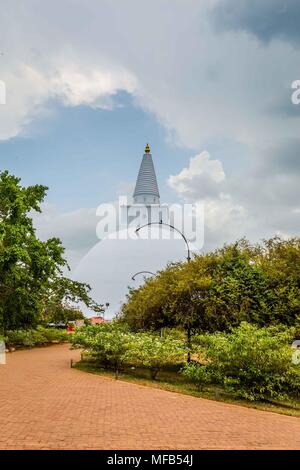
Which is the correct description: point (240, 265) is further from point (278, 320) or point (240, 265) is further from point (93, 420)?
point (93, 420)

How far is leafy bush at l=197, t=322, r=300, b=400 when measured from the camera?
1255cm

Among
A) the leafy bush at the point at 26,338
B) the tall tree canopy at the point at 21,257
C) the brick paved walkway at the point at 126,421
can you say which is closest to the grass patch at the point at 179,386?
the brick paved walkway at the point at 126,421

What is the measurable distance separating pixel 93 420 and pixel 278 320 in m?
9.73

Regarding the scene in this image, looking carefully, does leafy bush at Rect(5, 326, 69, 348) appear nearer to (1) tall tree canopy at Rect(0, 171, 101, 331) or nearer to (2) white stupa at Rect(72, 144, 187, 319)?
(1) tall tree canopy at Rect(0, 171, 101, 331)

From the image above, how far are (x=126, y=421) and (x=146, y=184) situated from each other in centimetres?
9075

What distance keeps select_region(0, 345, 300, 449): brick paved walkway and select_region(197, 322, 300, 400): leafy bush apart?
1159mm

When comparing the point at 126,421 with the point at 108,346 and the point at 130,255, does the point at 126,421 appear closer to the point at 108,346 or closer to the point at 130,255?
the point at 108,346

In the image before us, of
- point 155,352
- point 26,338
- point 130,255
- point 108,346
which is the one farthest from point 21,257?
point 130,255

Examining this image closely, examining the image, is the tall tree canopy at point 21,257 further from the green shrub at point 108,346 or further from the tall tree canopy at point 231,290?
the tall tree canopy at point 231,290

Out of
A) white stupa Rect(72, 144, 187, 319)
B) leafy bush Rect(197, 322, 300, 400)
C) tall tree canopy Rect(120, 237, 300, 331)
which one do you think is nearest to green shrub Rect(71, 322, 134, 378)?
tall tree canopy Rect(120, 237, 300, 331)

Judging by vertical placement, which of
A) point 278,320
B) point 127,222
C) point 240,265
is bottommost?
point 278,320

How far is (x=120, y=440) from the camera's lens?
7637 mm

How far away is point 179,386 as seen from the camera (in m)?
15.4
